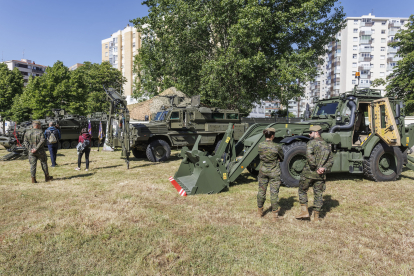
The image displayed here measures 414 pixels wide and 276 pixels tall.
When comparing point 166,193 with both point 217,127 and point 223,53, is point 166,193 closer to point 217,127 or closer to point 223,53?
point 217,127

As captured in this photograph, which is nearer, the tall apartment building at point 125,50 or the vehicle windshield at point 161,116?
the vehicle windshield at point 161,116

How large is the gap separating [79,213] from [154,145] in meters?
6.15

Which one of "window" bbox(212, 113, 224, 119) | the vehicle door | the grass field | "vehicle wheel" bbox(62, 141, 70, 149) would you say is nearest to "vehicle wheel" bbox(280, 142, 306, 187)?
the grass field

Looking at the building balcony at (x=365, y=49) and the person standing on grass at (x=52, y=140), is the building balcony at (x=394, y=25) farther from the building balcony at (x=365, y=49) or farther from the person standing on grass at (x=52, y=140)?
the person standing on grass at (x=52, y=140)

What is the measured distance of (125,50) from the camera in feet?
214

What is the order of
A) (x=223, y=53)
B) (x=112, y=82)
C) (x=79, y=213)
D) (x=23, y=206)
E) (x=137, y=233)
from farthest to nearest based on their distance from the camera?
(x=112, y=82) < (x=223, y=53) < (x=23, y=206) < (x=79, y=213) < (x=137, y=233)

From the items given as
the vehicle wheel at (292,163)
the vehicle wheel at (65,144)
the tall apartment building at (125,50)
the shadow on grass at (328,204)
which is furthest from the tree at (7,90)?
the shadow on grass at (328,204)

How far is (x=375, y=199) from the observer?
5.95 m

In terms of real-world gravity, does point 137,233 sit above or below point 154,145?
below

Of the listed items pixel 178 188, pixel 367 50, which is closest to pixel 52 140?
pixel 178 188

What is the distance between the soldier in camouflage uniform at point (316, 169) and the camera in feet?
15.1

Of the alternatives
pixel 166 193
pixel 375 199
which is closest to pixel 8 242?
pixel 166 193

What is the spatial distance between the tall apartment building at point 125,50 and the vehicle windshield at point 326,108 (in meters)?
57.9

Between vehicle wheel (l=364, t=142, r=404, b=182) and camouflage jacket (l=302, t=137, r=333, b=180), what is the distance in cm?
346
